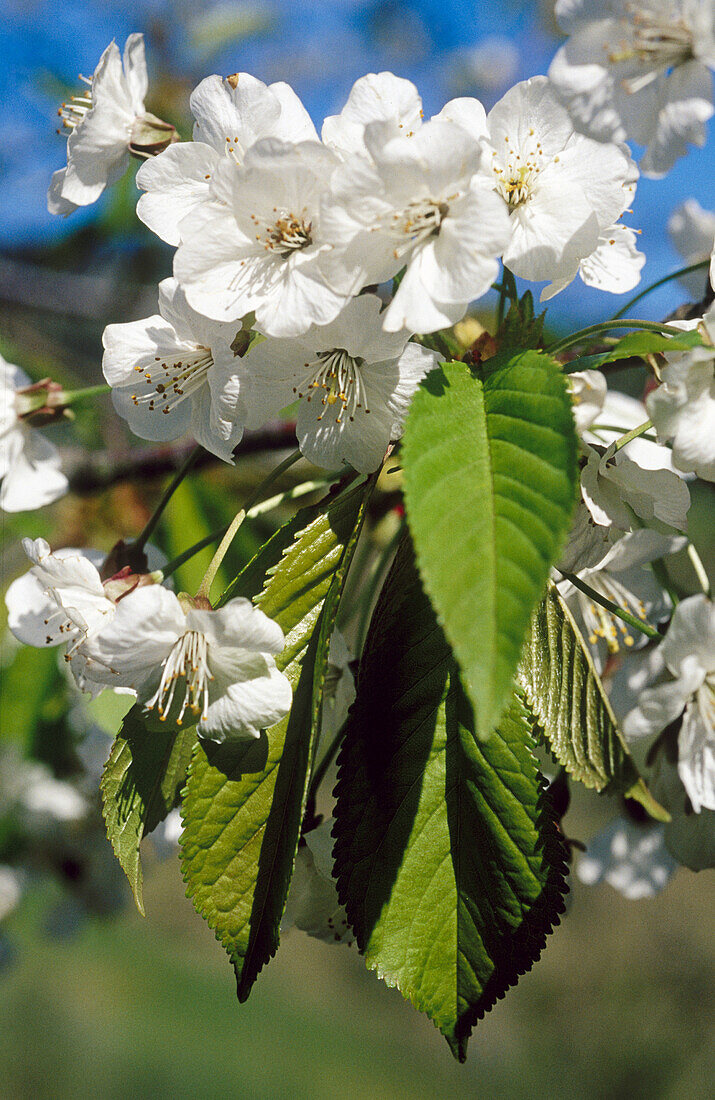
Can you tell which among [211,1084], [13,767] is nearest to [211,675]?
[13,767]

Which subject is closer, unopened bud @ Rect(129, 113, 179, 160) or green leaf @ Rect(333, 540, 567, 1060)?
green leaf @ Rect(333, 540, 567, 1060)

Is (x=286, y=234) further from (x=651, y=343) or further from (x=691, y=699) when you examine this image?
(x=691, y=699)

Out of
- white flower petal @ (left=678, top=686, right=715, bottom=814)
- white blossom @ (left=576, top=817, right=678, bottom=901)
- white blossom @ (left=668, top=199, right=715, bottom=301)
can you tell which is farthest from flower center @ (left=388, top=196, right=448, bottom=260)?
white blossom @ (left=576, top=817, right=678, bottom=901)

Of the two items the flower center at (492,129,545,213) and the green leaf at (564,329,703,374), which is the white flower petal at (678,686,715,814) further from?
the flower center at (492,129,545,213)

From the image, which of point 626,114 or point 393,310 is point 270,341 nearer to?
point 393,310

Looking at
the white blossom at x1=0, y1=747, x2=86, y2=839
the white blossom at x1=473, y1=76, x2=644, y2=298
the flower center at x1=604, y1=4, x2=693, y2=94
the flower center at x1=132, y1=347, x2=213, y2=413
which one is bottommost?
the white blossom at x1=0, y1=747, x2=86, y2=839
